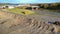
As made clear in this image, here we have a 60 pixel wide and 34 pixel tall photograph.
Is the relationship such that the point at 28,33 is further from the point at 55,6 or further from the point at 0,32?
the point at 55,6

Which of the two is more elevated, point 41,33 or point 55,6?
point 41,33

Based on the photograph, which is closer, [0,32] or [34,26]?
[0,32]

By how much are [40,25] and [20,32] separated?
1503mm

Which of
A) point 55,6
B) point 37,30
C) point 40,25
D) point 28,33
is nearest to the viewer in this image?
point 28,33

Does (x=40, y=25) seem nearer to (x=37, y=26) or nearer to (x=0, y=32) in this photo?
(x=37, y=26)

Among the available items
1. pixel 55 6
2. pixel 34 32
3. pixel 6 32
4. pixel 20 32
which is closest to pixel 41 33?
pixel 34 32

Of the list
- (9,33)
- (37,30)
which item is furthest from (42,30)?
(9,33)

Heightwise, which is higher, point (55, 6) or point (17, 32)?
point (17, 32)

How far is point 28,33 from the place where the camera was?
845 centimetres

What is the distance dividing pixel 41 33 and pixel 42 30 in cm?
43

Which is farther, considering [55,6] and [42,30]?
[55,6]

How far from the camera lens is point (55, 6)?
133 ft

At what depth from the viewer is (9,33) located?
28.1 feet

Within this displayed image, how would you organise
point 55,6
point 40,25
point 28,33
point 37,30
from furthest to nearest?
1. point 55,6
2. point 40,25
3. point 37,30
4. point 28,33
